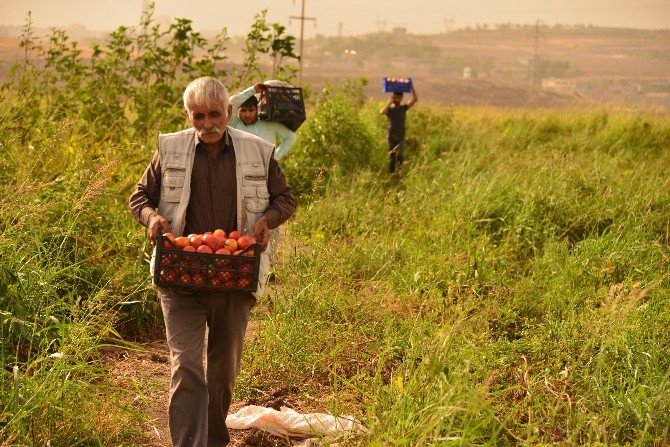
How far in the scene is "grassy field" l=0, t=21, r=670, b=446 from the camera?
13.7 feet

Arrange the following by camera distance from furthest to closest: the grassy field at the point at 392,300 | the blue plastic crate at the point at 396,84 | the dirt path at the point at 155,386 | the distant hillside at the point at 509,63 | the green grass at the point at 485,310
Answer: the distant hillside at the point at 509,63 → the blue plastic crate at the point at 396,84 → the dirt path at the point at 155,386 → the green grass at the point at 485,310 → the grassy field at the point at 392,300

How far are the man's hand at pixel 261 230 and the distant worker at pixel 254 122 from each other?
9.96ft

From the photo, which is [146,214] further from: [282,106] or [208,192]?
[282,106]

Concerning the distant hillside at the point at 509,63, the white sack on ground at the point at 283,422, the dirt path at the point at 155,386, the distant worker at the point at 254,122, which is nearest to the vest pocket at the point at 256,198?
the dirt path at the point at 155,386

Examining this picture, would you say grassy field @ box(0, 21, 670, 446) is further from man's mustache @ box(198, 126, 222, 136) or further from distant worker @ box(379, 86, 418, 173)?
distant worker @ box(379, 86, 418, 173)

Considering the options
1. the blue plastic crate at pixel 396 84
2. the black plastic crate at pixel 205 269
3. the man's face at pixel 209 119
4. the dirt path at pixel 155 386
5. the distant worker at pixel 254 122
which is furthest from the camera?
the blue plastic crate at pixel 396 84

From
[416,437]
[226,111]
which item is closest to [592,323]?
[416,437]

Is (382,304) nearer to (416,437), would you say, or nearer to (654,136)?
(416,437)

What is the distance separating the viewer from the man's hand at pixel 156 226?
3859 mm

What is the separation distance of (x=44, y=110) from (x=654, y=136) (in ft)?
40.2

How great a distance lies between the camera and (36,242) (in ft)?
17.2

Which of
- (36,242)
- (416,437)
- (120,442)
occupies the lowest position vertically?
(120,442)

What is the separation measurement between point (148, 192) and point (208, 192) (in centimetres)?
27

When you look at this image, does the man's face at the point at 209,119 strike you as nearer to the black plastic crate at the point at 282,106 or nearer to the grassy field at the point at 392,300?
the grassy field at the point at 392,300
